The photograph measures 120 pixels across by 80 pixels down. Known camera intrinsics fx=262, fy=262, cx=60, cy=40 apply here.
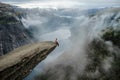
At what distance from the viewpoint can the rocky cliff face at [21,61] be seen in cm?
2431

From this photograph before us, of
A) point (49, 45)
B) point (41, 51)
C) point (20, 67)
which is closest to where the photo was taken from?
point (20, 67)

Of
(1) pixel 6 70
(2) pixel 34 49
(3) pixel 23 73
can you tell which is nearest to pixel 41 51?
(2) pixel 34 49

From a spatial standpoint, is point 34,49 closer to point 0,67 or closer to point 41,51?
point 41,51

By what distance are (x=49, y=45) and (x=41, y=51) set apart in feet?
7.32

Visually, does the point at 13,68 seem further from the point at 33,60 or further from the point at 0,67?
the point at 33,60

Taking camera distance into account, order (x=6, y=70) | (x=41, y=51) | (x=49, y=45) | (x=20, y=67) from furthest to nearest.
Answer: (x=49, y=45) < (x=41, y=51) < (x=20, y=67) < (x=6, y=70)

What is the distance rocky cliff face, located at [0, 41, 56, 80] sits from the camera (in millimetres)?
24308

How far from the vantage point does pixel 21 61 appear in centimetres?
2559

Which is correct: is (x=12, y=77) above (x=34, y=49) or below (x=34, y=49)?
below

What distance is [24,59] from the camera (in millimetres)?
25922

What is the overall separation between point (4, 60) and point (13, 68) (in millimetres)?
1644

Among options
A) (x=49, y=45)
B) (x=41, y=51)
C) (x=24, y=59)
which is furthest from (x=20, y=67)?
(x=49, y=45)

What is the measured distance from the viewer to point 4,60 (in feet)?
84.7

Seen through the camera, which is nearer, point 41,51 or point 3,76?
point 3,76
